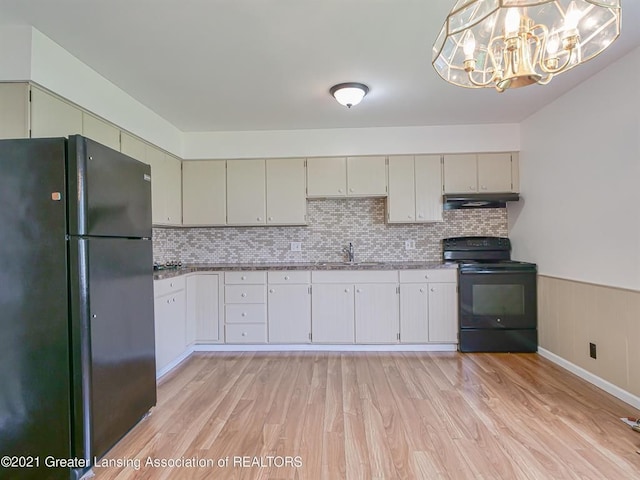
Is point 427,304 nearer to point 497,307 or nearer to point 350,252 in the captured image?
point 497,307

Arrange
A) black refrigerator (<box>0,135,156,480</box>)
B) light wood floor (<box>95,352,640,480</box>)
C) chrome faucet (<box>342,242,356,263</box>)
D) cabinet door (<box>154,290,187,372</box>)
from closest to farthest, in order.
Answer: black refrigerator (<box>0,135,156,480</box>)
light wood floor (<box>95,352,640,480</box>)
cabinet door (<box>154,290,187,372</box>)
chrome faucet (<box>342,242,356,263</box>)

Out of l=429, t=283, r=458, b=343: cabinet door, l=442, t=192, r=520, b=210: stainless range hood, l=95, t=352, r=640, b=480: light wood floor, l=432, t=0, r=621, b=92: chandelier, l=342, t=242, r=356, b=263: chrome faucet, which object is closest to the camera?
l=432, t=0, r=621, b=92: chandelier

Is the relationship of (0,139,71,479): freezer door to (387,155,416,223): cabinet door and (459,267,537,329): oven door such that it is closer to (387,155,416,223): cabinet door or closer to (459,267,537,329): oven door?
(387,155,416,223): cabinet door

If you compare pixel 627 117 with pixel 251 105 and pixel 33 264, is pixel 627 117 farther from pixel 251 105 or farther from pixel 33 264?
pixel 33 264

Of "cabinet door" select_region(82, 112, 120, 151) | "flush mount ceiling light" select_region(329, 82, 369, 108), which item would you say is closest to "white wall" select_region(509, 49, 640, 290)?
"flush mount ceiling light" select_region(329, 82, 369, 108)

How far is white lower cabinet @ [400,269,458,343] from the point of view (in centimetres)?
353

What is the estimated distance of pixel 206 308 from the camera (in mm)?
3637

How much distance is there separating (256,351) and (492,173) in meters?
3.25

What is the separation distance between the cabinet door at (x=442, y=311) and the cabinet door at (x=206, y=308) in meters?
2.28

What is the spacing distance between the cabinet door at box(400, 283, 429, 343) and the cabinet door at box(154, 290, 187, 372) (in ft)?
7.34

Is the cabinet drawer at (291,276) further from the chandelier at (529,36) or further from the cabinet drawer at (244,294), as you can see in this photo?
the chandelier at (529,36)

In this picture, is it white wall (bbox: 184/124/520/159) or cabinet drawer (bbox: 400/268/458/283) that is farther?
white wall (bbox: 184/124/520/159)

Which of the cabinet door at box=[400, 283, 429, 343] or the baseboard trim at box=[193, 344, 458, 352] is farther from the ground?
the cabinet door at box=[400, 283, 429, 343]

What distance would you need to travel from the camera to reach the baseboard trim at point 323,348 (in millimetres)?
3568
